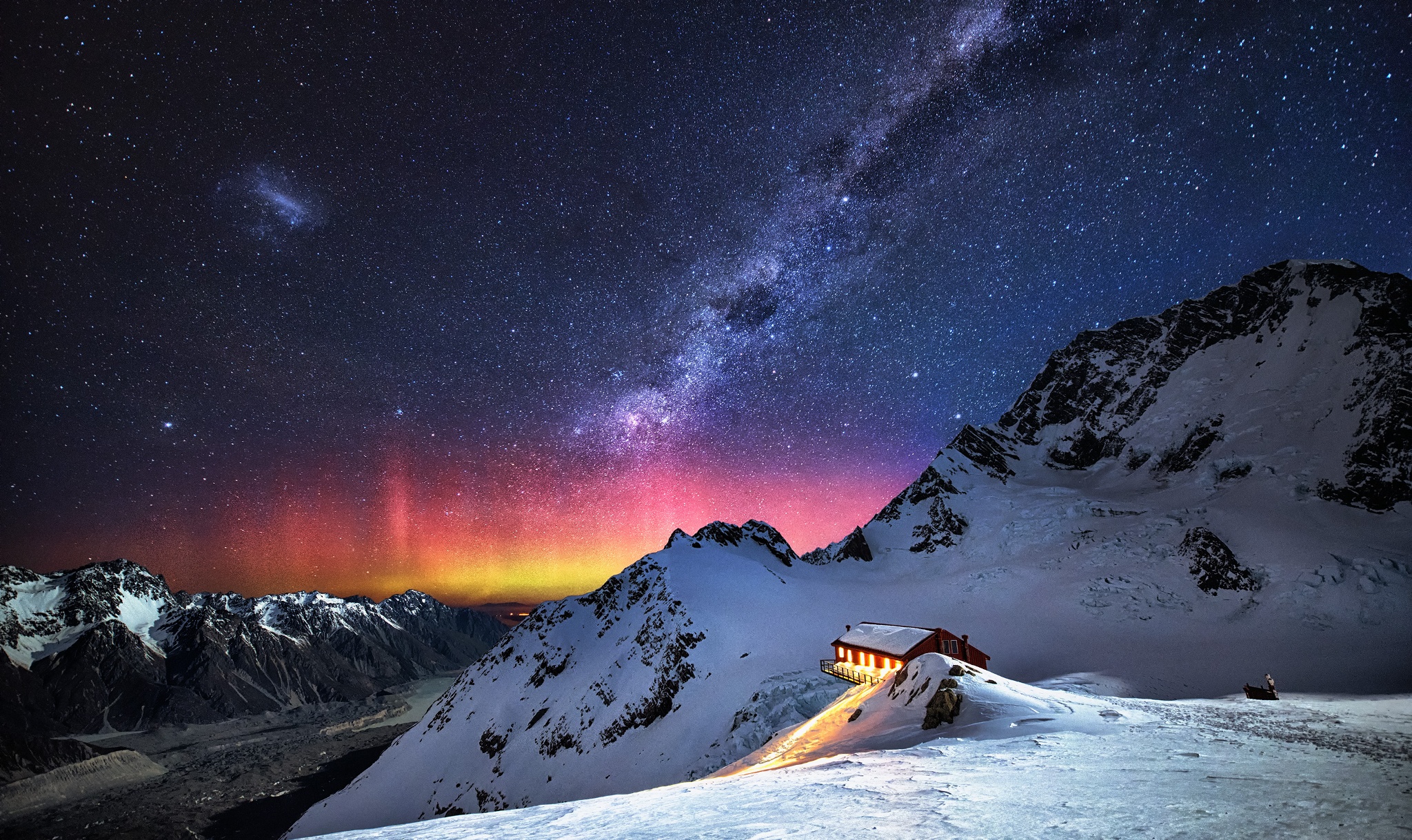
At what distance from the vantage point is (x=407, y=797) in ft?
298

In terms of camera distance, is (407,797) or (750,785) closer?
(750,785)

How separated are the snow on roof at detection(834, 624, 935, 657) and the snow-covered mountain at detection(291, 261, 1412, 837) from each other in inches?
255

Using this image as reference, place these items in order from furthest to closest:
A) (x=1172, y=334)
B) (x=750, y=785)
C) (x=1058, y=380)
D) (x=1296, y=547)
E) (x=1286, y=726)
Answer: (x=1058, y=380)
(x=1172, y=334)
(x=1296, y=547)
(x=1286, y=726)
(x=750, y=785)

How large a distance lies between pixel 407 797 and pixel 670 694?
57.4 metres

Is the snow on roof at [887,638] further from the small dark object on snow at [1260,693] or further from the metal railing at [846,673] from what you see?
the small dark object on snow at [1260,693]

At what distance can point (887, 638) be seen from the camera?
1631 inches

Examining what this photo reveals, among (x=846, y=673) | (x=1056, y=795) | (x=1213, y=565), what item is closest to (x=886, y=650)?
(x=846, y=673)

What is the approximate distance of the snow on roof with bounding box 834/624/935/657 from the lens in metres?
37.5

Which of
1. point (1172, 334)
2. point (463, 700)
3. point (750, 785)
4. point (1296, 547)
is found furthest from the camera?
point (1172, 334)

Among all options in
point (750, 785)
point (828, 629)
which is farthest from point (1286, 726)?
point (828, 629)

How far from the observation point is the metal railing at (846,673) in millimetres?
42844

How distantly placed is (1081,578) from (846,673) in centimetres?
5325

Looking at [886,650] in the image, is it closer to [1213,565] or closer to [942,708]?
[942,708]

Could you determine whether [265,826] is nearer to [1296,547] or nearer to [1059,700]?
[1059,700]
